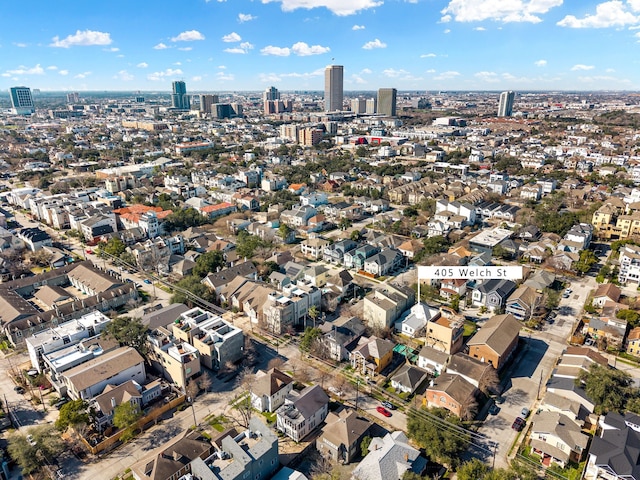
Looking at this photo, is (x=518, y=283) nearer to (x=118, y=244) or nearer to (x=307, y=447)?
(x=307, y=447)

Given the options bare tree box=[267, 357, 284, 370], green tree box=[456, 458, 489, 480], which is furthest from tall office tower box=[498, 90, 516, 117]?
green tree box=[456, 458, 489, 480]

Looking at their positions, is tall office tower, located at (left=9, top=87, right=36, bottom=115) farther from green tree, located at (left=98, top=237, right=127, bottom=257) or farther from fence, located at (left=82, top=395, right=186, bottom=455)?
fence, located at (left=82, top=395, right=186, bottom=455)

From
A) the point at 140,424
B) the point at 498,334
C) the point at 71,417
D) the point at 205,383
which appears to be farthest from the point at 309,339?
the point at 71,417

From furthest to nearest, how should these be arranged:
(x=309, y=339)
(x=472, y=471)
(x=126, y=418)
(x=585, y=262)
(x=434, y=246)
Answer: (x=434, y=246), (x=585, y=262), (x=309, y=339), (x=126, y=418), (x=472, y=471)

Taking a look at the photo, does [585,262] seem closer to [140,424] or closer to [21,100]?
[140,424]

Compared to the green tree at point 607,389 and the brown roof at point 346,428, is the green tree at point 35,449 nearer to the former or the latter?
the brown roof at point 346,428

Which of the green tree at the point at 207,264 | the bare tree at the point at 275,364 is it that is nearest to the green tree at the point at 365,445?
the bare tree at the point at 275,364
